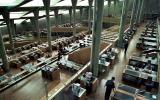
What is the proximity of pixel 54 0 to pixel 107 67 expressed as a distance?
37.4 ft

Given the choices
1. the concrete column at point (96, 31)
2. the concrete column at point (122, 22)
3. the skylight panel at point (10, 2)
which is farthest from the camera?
the concrete column at point (122, 22)

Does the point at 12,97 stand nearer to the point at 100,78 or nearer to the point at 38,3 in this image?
the point at 100,78

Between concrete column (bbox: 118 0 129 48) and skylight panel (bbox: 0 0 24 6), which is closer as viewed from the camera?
skylight panel (bbox: 0 0 24 6)

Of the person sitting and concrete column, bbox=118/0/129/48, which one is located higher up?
concrete column, bbox=118/0/129/48

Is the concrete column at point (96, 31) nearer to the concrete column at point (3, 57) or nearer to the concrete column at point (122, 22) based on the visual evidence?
the concrete column at point (122, 22)

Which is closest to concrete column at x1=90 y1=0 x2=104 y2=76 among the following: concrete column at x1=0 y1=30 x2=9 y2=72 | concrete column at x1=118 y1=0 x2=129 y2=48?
concrete column at x1=118 y1=0 x2=129 y2=48

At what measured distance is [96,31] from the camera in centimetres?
732

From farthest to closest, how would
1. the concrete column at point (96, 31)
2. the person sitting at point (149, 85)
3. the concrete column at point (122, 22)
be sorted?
1. the concrete column at point (122, 22)
2. the person sitting at point (149, 85)
3. the concrete column at point (96, 31)

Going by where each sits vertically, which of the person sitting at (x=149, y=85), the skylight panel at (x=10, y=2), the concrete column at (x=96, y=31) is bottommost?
the person sitting at (x=149, y=85)

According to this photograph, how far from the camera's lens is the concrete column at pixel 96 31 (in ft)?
22.4

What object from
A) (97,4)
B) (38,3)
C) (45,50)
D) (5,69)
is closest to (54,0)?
(38,3)

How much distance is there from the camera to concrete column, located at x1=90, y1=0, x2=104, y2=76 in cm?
683

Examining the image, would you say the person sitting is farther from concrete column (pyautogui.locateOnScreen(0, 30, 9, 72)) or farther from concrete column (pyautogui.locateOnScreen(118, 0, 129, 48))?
concrete column (pyautogui.locateOnScreen(0, 30, 9, 72))

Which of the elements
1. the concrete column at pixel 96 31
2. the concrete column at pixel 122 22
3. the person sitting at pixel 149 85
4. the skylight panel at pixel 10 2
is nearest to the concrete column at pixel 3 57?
the skylight panel at pixel 10 2
